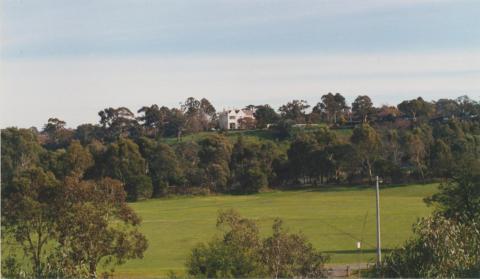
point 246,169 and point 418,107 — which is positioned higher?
point 418,107

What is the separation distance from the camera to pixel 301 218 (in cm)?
3122

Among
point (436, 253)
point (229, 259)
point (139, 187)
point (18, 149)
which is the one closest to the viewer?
point (436, 253)

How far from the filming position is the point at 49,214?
1424 cm

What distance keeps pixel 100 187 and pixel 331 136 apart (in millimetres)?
34269

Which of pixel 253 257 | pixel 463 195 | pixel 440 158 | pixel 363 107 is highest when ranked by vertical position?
pixel 363 107

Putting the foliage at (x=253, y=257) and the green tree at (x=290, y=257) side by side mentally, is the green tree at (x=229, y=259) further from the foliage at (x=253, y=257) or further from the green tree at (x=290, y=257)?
the green tree at (x=290, y=257)

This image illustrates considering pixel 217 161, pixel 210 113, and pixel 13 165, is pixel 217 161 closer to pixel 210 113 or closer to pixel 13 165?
pixel 13 165

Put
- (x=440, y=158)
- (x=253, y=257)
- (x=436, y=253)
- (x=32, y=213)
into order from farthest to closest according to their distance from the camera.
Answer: (x=440, y=158) → (x=32, y=213) → (x=253, y=257) → (x=436, y=253)

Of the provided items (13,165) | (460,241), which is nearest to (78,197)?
(460,241)

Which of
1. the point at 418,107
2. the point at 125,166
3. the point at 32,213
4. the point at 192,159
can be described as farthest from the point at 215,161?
the point at 32,213

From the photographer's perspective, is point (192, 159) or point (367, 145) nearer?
point (367, 145)

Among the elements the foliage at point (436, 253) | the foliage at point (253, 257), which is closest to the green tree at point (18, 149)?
→ the foliage at point (253, 257)

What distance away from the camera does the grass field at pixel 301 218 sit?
2050 cm

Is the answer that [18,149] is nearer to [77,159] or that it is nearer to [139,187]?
[77,159]
